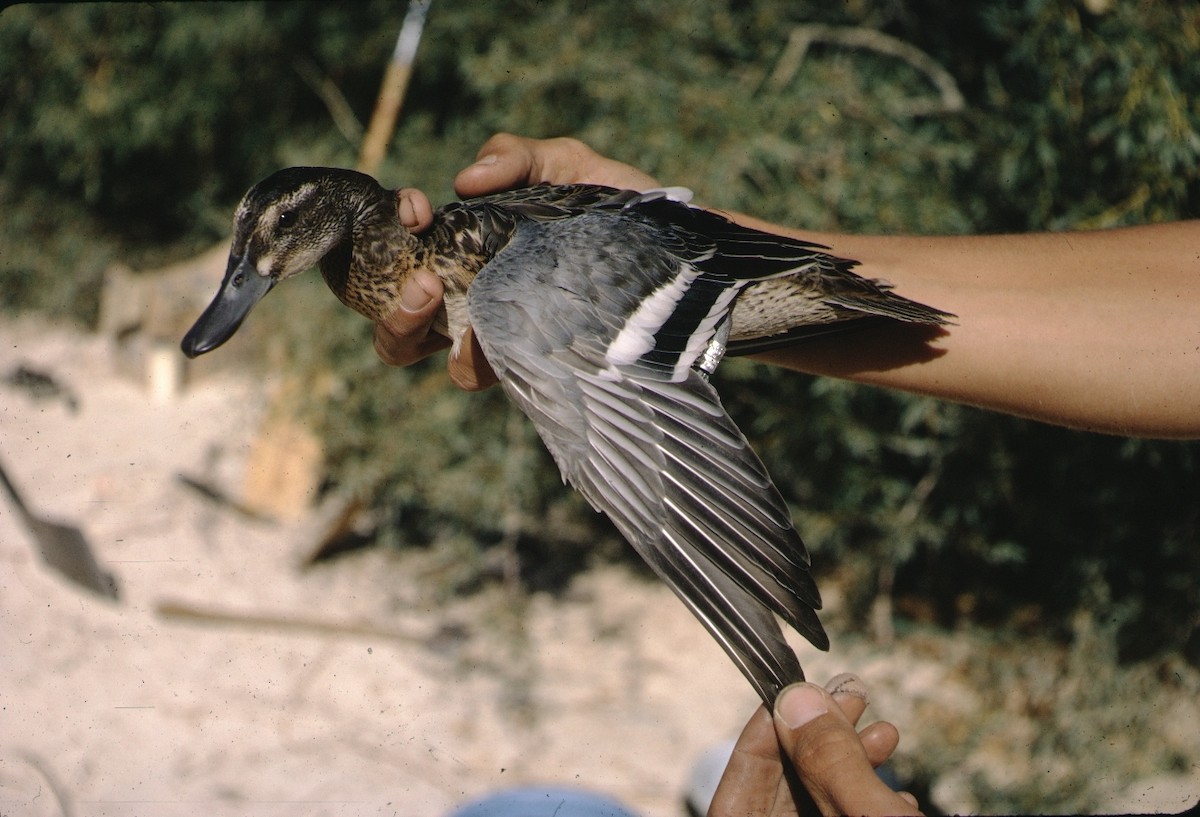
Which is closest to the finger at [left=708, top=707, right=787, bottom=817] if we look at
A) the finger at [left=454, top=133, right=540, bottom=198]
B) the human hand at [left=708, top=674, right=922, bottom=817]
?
the human hand at [left=708, top=674, right=922, bottom=817]

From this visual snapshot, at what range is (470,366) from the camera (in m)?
2.46

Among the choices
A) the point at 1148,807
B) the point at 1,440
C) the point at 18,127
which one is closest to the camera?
the point at 1148,807

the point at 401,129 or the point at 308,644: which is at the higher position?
the point at 401,129

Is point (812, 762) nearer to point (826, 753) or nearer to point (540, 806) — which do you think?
point (826, 753)

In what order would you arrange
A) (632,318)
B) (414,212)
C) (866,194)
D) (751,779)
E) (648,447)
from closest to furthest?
(648,447) < (751,779) < (632,318) < (414,212) < (866,194)

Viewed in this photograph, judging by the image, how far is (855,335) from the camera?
258 centimetres

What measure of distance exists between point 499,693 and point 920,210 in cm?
253

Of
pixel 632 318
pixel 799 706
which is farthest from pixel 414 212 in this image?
pixel 799 706

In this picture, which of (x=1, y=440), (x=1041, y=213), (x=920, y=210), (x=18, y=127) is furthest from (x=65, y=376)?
(x=1041, y=213)

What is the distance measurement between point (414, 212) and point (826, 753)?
5.07 ft

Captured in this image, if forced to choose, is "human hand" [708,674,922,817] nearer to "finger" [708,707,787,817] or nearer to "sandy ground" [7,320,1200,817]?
"finger" [708,707,787,817]

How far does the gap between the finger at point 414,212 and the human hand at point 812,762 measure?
138 cm

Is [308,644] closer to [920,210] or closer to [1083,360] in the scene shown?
[920,210]

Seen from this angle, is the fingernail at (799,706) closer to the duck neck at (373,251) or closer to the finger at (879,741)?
the finger at (879,741)
